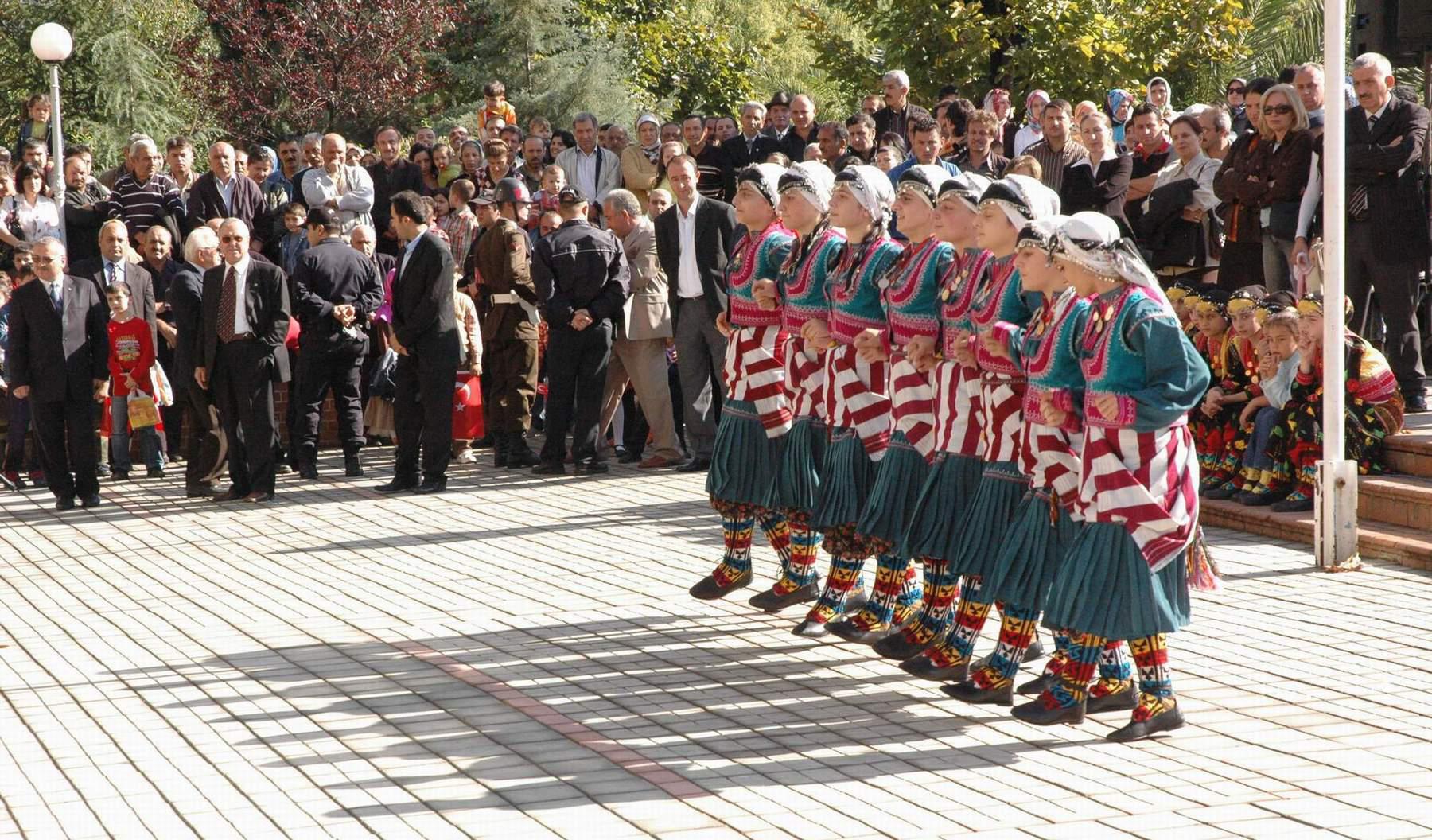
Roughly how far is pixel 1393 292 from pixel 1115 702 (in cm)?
595

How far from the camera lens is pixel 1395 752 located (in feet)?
19.2

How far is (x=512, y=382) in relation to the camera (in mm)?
13875

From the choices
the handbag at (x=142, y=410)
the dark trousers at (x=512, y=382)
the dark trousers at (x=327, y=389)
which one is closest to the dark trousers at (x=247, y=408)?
the dark trousers at (x=327, y=389)

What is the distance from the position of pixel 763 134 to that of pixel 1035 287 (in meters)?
10.3

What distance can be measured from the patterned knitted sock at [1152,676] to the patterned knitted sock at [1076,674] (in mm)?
131

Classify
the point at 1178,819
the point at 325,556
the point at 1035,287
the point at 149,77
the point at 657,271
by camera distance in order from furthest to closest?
the point at 149,77 < the point at 657,271 < the point at 325,556 < the point at 1035,287 < the point at 1178,819

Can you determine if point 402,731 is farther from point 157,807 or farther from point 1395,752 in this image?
point 1395,752

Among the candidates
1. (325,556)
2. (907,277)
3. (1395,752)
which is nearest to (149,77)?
(325,556)

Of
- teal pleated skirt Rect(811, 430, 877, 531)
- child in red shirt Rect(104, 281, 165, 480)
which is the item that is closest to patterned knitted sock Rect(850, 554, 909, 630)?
teal pleated skirt Rect(811, 430, 877, 531)

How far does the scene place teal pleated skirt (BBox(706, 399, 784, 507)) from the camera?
796 cm

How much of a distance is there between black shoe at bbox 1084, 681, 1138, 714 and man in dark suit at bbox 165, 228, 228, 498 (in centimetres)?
817

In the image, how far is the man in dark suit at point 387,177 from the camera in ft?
54.2

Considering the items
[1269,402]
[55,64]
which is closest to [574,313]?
[1269,402]

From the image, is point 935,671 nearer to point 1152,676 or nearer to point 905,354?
point 1152,676
